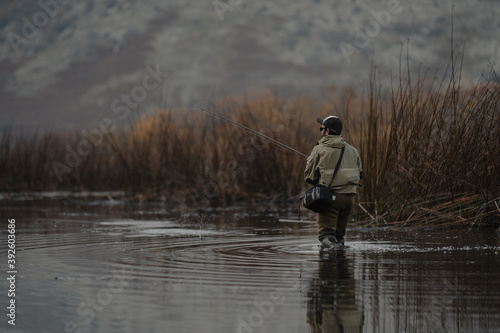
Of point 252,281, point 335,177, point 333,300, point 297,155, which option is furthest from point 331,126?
point 297,155

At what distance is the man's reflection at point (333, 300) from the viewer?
5.77 metres

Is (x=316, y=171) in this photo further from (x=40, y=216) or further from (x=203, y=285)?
(x=40, y=216)

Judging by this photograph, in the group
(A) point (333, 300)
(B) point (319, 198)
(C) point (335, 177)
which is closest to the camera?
(A) point (333, 300)

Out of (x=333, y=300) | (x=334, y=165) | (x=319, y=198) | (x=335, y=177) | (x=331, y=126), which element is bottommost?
(x=333, y=300)

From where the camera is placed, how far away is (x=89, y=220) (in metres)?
17.2

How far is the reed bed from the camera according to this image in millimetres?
13422

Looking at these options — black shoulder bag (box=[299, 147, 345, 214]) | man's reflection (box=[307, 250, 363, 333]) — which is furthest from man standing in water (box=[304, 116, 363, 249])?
man's reflection (box=[307, 250, 363, 333])

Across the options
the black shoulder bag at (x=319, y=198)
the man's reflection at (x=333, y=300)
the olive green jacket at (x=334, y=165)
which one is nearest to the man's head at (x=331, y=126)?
the olive green jacket at (x=334, y=165)

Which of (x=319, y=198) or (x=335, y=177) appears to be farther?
(x=335, y=177)

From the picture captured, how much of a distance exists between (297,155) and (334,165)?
1066 cm

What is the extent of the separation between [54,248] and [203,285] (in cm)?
419

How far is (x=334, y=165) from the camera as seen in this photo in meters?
10.8

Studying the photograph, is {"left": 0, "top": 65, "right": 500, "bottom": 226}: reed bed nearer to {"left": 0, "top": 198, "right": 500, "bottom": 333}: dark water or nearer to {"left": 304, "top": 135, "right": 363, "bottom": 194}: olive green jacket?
{"left": 0, "top": 198, "right": 500, "bottom": 333}: dark water

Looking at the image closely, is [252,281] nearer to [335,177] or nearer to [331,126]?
[335,177]
